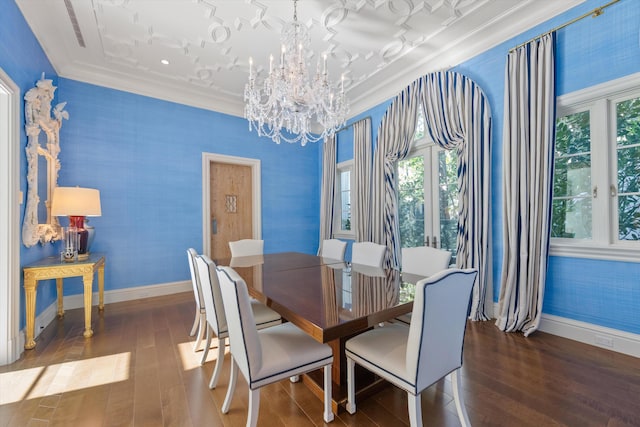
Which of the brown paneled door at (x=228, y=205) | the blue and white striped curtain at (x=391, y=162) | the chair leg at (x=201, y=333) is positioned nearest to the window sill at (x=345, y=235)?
the blue and white striped curtain at (x=391, y=162)

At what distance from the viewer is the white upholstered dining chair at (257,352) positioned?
1.23 m

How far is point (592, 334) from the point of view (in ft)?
7.32

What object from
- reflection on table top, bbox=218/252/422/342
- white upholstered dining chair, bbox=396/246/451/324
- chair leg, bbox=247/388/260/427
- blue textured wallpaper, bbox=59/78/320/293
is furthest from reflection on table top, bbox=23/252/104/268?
white upholstered dining chair, bbox=396/246/451/324

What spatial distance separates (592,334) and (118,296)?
5.22 meters

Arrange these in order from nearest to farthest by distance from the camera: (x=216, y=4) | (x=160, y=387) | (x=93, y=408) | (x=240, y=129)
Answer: (x=93, y=408) → (x=160, y=387) → (x=216, y=4) → (x=240, y=129)

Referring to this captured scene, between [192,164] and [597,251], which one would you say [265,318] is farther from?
[192,164]

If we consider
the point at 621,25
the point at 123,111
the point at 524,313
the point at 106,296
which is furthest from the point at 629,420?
the point at 123,111

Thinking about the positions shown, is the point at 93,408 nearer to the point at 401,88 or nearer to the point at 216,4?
the point at 216,4

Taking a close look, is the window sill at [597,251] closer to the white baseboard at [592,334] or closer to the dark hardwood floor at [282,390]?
the white baseboard at [592,334]

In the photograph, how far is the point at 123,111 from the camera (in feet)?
12.2

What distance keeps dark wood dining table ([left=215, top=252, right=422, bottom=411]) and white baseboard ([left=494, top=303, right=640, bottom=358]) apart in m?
→ 1.61

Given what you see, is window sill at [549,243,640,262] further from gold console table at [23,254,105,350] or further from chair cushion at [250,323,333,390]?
gold console table at [23,254,105,350]

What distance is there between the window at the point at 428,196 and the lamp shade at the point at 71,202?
3.81 m

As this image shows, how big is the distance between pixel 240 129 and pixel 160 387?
3.96 metres
